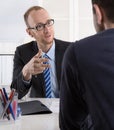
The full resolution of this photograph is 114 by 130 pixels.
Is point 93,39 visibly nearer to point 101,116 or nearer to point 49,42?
point 101,116

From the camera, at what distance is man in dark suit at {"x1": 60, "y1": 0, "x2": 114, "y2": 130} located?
0.84 metres

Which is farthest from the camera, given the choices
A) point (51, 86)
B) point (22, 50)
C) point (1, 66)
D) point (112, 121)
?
point (1, 66)

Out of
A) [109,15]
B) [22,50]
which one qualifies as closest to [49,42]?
[22,50]

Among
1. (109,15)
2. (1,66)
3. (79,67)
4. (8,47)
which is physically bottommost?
(1,66)

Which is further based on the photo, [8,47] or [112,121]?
[8,47]

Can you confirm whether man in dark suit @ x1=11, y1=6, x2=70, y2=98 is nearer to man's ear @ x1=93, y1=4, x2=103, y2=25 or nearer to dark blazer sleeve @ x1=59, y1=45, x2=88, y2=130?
dark blazer sleeve @ x1=59, y1=45, x2=88, y2=130

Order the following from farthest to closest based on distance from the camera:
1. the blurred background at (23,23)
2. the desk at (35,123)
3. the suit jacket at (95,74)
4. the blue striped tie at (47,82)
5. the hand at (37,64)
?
the blurred background at (23,23), the blue striped tie at (47,82), the hand at (37,64), the desk at (35,123), the suit jacket at (95,74)

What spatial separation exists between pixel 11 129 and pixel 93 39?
1.93 feet

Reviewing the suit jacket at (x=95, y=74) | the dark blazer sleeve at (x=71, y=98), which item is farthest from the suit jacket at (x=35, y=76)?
the suit jacket at (x=95, y=74)

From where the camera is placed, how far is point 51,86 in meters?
2.12

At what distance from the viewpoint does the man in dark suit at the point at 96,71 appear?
84 cm

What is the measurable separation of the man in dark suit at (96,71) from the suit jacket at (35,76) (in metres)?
1.09

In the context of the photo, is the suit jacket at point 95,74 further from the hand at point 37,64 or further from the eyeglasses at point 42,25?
the eyeglasses at point 42,25

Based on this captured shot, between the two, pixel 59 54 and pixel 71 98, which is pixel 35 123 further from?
pixel 59 54
